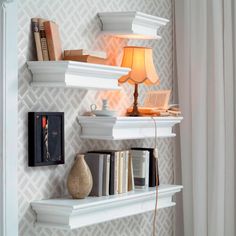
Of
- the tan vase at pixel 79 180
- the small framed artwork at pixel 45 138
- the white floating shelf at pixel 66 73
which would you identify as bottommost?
the tan vase at pixel 79 180

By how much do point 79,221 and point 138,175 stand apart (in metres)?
0.61

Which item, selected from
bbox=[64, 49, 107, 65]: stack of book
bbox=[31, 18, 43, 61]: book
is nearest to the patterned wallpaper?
bbox=[31, 18, 43, 61]: book

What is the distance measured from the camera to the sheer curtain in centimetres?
373

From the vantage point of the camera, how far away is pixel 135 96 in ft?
11.3

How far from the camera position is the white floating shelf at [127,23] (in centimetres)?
321

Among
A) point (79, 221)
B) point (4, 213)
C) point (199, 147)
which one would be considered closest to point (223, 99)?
point (199, 147)

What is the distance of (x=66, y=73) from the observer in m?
2.82

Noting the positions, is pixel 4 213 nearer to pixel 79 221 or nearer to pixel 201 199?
pixel 79 221

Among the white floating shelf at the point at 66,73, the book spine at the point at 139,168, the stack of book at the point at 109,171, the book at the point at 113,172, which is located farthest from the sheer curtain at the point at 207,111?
the white floating shelf at the point at 66,73

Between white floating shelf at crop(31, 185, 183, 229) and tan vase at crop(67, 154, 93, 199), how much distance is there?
0.12 feet

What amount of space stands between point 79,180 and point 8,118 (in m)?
0.46

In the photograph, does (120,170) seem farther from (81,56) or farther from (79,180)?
(81,56)

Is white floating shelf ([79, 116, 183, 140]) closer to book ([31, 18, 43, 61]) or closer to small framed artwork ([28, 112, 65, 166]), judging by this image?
small framed artwork ([28, 112, 65, 166])

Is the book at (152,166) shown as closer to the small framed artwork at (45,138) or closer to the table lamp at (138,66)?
the table lamp at (138,66)
